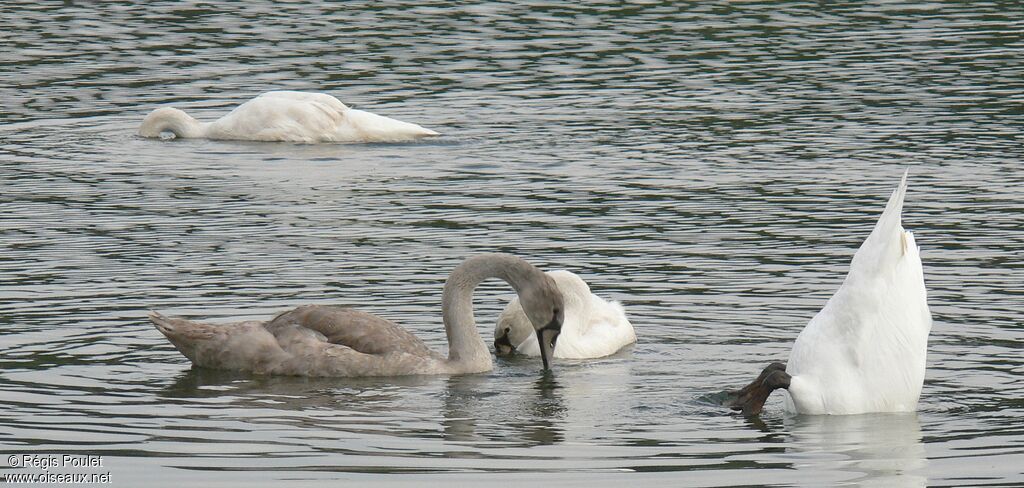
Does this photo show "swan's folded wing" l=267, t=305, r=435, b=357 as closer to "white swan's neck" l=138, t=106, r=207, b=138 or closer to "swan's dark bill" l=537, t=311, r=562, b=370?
"swan's dark bill" l=537, t=311, r=562, b=370

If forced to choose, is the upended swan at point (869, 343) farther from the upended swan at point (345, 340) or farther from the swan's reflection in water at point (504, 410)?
the upended swan at point (345, 340)

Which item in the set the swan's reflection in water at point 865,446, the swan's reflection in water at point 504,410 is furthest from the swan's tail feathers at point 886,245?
the swan's reflection in water at point 504,410

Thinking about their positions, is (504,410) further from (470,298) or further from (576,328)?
(576,328)

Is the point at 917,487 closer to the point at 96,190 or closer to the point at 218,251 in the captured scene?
the point at 218,251

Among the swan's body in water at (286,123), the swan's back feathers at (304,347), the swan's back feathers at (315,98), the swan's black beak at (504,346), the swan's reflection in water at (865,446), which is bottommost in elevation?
the swan's body in water at (286,123)

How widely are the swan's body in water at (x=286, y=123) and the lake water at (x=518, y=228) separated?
367 mm

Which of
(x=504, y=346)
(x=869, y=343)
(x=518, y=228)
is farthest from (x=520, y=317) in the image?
(x=518, y=228)

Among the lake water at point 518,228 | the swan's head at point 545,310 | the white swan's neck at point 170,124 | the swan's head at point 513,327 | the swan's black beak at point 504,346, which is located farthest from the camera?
the white swan's neck at point 170,124

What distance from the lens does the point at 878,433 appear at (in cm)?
1008

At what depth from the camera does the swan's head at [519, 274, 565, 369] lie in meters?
12.3

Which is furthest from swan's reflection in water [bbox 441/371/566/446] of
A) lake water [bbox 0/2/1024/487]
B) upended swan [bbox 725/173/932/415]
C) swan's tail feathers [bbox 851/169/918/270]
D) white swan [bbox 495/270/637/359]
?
swan's tail feathers [bbox 851/169/918/270]

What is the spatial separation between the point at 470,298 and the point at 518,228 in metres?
3.83

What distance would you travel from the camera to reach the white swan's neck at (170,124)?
21859 mm

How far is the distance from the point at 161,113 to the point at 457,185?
4.55 metres
